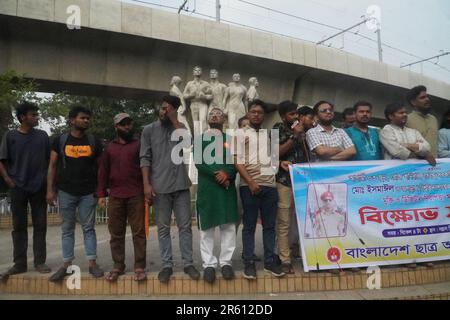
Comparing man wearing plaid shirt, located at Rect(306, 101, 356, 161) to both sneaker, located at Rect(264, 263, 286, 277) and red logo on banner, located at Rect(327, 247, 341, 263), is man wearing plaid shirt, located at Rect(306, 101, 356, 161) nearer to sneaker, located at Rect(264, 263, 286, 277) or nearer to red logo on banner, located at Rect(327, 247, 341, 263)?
red logo on banner, located at Rect(327, 247, 341, 263)

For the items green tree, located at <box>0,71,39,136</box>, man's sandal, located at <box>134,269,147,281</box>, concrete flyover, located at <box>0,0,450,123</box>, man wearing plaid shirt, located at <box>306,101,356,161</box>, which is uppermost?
concrete flyover, located at <box>0,0,450,123</box>

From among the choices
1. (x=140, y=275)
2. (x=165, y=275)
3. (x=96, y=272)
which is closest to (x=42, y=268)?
(x=96, y=272)

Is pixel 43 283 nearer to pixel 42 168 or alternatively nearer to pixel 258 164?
pixel 42 168

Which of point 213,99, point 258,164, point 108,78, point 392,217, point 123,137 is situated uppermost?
point 108,78

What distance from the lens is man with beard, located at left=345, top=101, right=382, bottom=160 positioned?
3637 millimetres

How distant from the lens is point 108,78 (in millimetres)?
10031

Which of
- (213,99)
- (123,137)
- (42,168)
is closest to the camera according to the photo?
(123,137)

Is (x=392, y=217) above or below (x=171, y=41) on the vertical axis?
below

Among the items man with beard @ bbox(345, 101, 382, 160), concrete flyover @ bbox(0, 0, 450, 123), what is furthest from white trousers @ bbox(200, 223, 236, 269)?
concrete flyover @ bbox(0, 0, 450, 123)

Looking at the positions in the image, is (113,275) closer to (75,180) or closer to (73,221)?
(73,221)

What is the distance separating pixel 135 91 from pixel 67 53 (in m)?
2.20

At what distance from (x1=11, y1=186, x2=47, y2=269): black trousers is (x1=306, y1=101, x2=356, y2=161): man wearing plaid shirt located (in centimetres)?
295

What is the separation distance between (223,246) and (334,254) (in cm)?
107

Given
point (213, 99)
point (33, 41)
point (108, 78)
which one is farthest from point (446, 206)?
point (33, 41)
